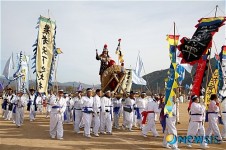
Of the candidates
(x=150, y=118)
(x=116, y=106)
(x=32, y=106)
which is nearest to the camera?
(x=150, y=118)

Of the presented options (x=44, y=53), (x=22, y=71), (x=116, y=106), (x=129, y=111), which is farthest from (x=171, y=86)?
(x=22, y=71)

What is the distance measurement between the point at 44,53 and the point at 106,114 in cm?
390

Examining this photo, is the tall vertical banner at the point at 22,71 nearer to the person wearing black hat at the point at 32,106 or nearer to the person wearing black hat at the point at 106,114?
the person wearing black hat at the point at 32,106

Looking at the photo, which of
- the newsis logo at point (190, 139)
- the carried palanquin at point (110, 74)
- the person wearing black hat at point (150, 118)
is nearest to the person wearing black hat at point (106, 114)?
the person wearing black hat at point (150, 118)

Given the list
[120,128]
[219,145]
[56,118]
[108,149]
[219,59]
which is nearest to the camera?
[108,149]

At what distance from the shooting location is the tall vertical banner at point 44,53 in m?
12.1

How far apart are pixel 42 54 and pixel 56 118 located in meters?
2.77

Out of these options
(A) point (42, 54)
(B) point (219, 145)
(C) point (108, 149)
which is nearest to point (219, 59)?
(B) point (219, 145)

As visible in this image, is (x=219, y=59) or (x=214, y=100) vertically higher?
(x=219, y=59)

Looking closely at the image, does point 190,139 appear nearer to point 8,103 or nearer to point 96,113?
point 96,113

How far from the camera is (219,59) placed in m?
14.0

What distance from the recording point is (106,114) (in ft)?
43.4

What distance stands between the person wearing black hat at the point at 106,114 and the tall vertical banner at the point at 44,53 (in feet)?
8.74

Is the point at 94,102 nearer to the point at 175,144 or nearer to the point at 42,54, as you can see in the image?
the point at 42,54
